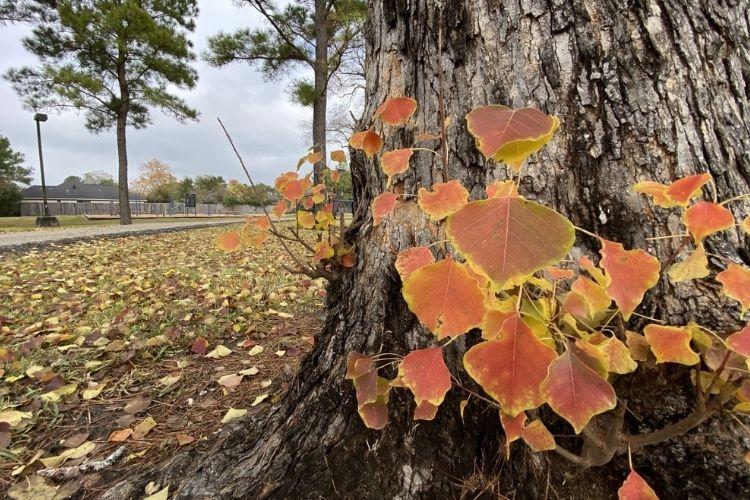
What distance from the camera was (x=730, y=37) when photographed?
75 centimetres

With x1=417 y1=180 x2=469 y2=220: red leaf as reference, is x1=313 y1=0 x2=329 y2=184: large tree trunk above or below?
above

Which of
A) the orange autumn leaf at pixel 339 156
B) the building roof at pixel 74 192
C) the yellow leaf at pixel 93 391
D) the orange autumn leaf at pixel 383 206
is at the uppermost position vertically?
the building roof at pixel 74 192

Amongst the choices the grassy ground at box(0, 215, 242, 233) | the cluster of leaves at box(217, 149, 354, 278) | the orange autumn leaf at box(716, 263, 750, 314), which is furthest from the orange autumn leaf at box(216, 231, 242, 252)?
the grassy ground at box(0, 215, 242, 233)

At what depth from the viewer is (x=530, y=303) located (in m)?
0.55

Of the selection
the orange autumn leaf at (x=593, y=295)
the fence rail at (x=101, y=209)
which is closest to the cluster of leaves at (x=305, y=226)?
the orange autumn leaf at (x=593, y=295)

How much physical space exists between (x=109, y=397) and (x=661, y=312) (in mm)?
1809

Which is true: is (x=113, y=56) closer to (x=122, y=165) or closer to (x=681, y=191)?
(x=122, y=165)

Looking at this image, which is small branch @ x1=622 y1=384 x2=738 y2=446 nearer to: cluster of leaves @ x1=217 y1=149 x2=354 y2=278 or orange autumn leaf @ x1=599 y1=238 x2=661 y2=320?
orange autumn leaf @ x1=599 y1=238 x2=661 y2=320

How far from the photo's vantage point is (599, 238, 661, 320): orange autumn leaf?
16.6 inches

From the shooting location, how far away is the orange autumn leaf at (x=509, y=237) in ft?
0.96

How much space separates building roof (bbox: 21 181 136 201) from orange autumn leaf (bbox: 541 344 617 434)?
50971 millimetres

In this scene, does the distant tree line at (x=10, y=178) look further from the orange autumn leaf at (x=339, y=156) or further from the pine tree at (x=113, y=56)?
the orange autumn leaf at (x=339, y=156)

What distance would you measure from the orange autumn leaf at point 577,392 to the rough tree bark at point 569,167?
400 mm

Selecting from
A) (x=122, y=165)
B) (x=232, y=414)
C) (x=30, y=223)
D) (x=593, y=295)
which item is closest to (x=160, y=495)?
(x=232, y=414)
